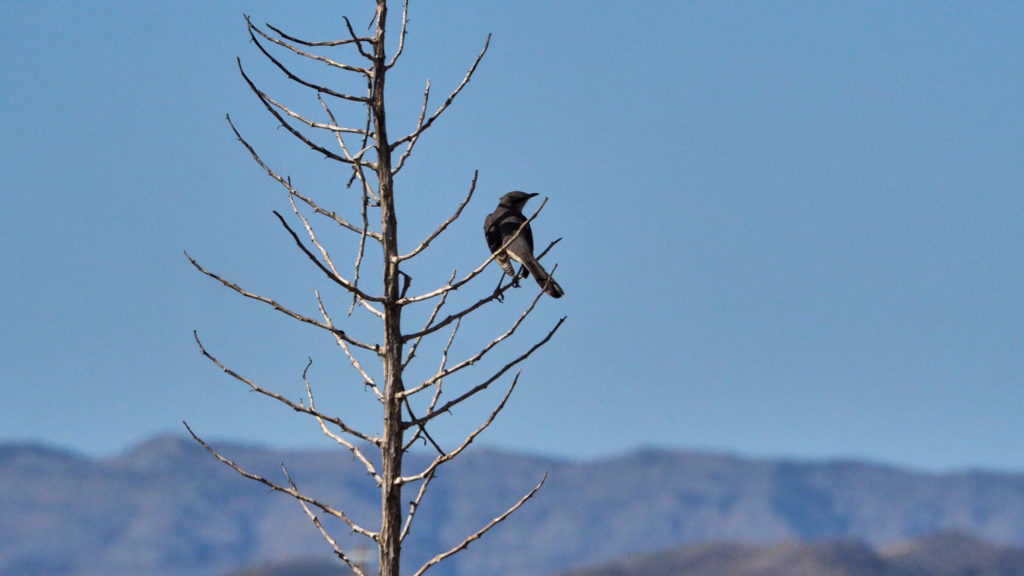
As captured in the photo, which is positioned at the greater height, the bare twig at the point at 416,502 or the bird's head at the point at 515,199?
the bird's head at the point at 515,199

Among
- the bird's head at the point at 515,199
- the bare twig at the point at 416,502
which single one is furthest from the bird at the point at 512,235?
the bare twig at the point at 416,502

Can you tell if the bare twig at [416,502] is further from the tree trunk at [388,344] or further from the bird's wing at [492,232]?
the bird's wing at [492,232]

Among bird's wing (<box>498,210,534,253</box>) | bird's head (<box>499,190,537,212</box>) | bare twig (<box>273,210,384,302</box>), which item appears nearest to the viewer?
bare twig (<box>273,210,384,302</box>)

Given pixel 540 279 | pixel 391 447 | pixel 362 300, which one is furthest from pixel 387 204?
pixel 540 279

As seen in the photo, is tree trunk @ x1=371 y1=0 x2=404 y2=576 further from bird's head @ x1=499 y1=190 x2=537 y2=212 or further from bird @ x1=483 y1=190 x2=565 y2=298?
bird's head @ x1=499 y1=190 x2=537 y2=212

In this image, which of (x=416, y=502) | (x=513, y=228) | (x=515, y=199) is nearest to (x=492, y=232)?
(x=513, y=228)

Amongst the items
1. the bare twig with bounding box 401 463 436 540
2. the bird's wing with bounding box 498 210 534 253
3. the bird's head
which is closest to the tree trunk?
the bare twig with bounding box 401 463 436 540

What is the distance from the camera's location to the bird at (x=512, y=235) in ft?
51.6

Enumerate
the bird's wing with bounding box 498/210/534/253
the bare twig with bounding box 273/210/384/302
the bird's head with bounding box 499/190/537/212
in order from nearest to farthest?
the bare twig with bounding box 273/210/384/302, the bird's wing with bounding box 498/210/534/253, the bird's head with bounding box 499/190/537/212

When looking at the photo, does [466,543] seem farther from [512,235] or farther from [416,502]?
[512,235]

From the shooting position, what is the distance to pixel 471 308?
38.6ft

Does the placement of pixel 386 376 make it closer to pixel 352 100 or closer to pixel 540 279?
pixel 352 100

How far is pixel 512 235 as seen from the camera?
630 inches

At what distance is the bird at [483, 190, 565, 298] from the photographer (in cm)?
1572
